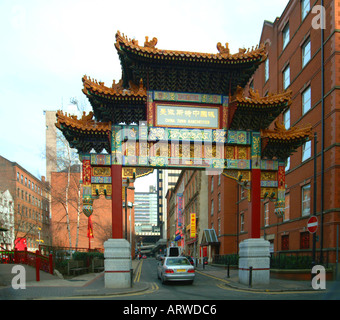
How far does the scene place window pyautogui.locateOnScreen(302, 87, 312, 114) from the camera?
78.5 feet

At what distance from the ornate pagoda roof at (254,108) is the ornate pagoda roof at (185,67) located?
1.05 m

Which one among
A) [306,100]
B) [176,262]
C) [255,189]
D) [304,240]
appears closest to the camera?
[255,189]

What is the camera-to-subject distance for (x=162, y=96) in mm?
17031

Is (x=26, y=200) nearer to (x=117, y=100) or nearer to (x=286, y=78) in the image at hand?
(x=286, y=78)

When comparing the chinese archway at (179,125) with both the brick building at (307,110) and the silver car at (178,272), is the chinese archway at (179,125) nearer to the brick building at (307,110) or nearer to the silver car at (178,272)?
the brick building at (307,110)

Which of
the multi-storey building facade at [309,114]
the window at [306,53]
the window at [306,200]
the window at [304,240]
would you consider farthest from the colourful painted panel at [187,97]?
the window at [304,240]

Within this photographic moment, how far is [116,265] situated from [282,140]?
33.9 ft

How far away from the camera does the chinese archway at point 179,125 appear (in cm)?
1631

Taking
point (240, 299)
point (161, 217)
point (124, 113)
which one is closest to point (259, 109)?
point (124, 113)

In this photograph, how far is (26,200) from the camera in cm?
6250

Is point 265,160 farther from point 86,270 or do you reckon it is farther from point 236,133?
point 86,270

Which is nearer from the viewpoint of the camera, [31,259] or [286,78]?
[31,259]

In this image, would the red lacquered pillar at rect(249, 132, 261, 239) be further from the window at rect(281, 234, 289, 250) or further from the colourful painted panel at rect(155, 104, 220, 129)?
the window at rect(281, 234, 289, 250)

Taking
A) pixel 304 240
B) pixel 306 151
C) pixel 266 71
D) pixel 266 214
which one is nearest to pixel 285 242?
pixel 304 240
